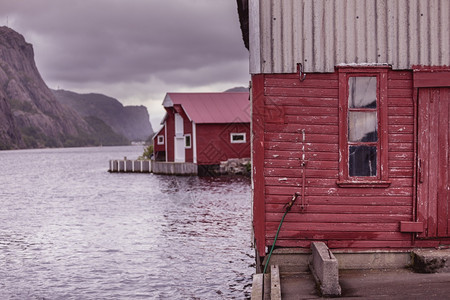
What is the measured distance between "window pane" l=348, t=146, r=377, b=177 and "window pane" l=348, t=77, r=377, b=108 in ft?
2.62

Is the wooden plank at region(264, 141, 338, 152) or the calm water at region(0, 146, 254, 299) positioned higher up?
the wooden plank at region(264, 141, 338, 152)

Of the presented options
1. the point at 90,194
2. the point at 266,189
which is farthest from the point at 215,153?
the point at 266,189

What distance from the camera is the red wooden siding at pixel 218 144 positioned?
5066 cm

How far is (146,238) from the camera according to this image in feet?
69.8

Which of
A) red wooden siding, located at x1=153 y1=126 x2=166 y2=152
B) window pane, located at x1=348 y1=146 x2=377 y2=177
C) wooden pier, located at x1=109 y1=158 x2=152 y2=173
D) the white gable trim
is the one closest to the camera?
window pane, located at x1=348 y1=146 x2=377 y2=177

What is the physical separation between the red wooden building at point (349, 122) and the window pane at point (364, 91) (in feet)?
0.06

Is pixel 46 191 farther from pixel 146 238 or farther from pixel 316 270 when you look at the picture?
pixel 316 270

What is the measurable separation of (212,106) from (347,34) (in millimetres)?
42809

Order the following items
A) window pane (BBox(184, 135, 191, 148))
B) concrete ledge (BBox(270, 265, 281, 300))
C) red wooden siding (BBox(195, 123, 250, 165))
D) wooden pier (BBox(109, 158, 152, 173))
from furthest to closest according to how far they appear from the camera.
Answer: wooden pier (BBox(109, 158, 152, 173)) < window pane (BBox(184, 135, 191, 148)) < red wooden siding (BBox(195, 123, 250, 165)) < concrete ledge (BBox(270, 265, 281, 300))

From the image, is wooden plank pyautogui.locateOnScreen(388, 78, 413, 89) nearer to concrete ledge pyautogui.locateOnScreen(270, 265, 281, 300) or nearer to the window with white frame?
the window with white frame

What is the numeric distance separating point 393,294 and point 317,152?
9.52ft

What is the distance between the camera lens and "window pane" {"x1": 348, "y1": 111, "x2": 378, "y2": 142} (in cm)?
1005

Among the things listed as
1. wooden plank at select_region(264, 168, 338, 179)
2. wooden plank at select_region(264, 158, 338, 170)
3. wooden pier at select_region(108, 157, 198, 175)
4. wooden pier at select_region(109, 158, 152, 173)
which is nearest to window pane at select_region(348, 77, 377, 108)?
wooden plank at select_region(264, 158, 338, 170)

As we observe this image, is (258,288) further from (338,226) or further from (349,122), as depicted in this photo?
(349,122)
